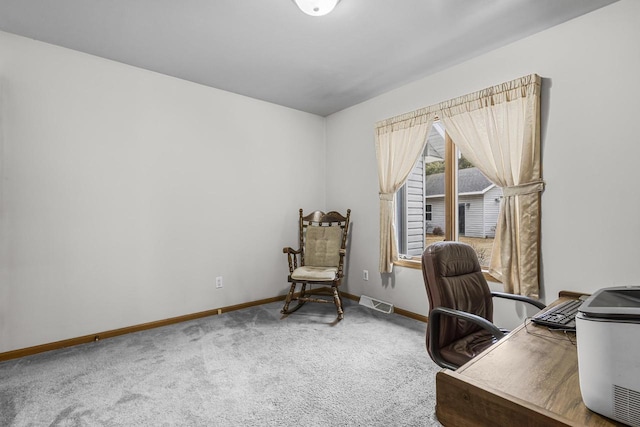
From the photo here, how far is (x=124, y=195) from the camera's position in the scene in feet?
9.87

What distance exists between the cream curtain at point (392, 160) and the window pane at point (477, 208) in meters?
0.50

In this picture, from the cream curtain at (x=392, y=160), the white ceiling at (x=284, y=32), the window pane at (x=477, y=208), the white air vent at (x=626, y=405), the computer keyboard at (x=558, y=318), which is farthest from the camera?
the cream curtain at (x=392, y=160)

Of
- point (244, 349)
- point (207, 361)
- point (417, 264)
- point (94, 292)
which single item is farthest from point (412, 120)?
point (94, 292)

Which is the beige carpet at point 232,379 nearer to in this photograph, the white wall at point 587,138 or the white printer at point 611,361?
the white printer at point 611,361

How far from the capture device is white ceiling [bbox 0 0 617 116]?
7.10 feet

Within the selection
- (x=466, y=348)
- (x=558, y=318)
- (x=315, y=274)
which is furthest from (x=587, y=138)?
(x=315, y=274)

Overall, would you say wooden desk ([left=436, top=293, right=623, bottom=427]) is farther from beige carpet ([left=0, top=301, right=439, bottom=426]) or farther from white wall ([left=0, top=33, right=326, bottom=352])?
white wall ([left=0, top=33, right=326, bottom=352])

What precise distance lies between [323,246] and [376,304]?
95cm

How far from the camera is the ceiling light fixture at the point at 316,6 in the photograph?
6.56ft

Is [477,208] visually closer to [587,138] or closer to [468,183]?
[468,183]

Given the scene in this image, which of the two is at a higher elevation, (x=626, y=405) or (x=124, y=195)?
(x=124, y=195)

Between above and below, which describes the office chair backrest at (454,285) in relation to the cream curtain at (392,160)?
below

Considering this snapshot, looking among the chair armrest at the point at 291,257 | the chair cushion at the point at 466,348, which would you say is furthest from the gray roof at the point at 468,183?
the chair armrest at the point at 291,257

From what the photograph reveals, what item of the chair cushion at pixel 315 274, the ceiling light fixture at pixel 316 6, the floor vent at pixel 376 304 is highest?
the ceiling light fixture at pixel 316 6
